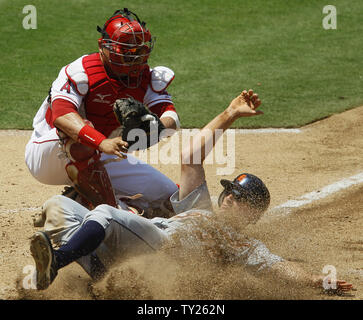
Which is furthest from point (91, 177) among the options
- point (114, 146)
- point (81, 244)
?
point (81, 244)

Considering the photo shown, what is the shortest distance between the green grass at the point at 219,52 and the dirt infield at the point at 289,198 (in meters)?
0.65

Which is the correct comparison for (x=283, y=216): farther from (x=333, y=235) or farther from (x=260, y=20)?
(x=260, y=20)

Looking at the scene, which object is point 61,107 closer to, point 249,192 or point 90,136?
point 90,136

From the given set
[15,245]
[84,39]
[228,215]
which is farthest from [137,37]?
[84,39]

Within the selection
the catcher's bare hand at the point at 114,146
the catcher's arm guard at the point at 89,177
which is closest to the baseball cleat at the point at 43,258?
the catcher's bare hand at the point at 114,146

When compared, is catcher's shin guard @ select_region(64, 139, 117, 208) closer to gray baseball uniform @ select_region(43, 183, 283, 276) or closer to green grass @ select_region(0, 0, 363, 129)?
gray baseball uniform @ select_region(43, 183, 283, 276)

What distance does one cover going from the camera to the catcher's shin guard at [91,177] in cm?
508

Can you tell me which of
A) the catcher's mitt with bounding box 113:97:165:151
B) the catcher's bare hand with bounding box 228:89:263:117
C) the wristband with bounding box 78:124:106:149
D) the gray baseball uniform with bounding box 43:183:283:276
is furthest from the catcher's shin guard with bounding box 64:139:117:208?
the catcher's bare hand with bounding box 228:89:263:117

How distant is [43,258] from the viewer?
141 inches

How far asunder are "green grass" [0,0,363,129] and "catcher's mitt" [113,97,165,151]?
360 centimetres

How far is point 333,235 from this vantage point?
17.0ft

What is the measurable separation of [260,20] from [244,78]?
2841 millimetres

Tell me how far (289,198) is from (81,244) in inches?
115

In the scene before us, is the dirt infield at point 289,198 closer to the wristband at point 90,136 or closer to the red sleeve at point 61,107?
the wristband at point 90,136
